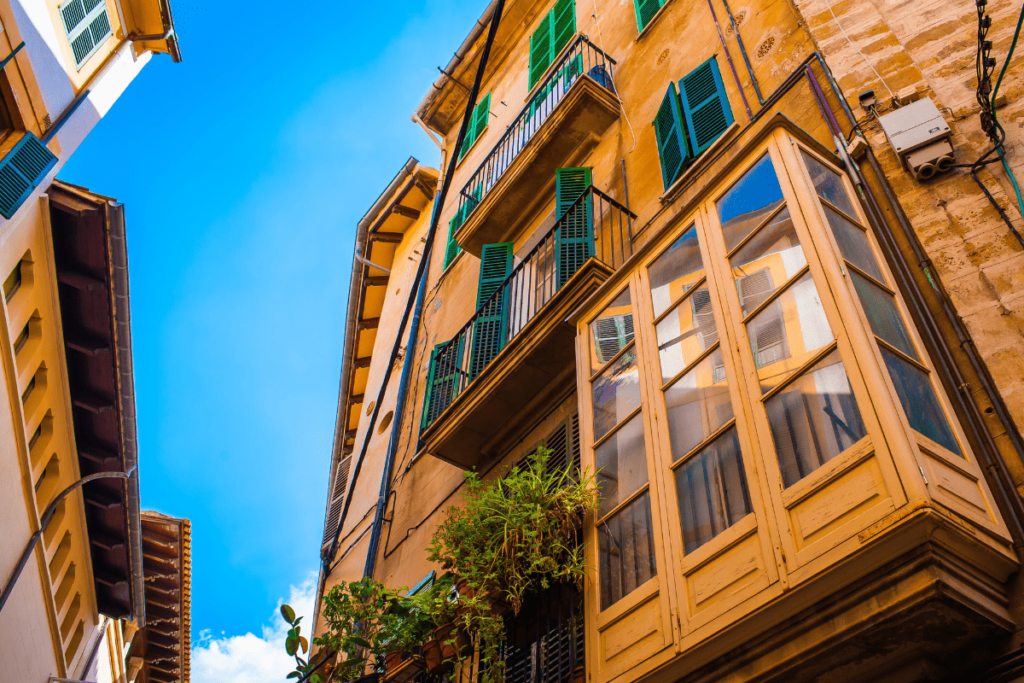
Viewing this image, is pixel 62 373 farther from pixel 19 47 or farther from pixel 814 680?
pixel 814 680

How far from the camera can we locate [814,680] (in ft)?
11.8

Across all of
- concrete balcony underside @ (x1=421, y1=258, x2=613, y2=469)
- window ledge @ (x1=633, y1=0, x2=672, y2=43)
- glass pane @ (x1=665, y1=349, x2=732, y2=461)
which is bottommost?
glass pane @ (x1=665, y1=349, x2=732, y2=461)

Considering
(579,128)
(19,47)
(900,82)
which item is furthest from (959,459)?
(19,47)

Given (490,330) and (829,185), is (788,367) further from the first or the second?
(490,330)

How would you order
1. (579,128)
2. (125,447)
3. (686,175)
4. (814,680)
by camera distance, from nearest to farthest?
(814,680) < (686,175) < (579,128) < (125,447)

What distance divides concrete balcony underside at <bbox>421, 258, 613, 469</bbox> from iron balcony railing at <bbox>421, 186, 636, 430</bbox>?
0.93 ft

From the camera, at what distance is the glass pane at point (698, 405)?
453 centimetres

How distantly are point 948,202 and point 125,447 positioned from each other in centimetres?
1263

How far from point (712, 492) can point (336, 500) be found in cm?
1294

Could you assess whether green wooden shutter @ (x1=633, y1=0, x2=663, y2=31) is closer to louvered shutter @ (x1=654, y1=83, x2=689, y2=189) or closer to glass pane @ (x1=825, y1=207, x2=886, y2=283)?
louvered shutter @ (x1=654, y1=83, x2=689, y2=189)

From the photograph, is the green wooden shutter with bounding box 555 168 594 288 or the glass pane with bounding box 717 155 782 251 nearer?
the glass pane with bounding box 717 155 782 251

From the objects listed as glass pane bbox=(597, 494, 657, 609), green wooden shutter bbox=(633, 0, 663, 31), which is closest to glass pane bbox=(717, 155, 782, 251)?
glass pane bbox=(597, 494, 657, 609)

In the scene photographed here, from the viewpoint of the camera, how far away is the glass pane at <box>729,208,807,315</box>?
4547 millimetres

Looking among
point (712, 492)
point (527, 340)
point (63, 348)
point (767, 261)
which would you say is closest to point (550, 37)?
point (527, 340)
